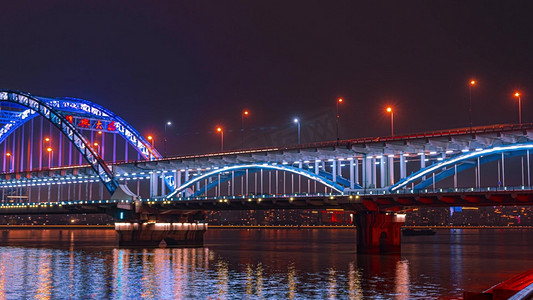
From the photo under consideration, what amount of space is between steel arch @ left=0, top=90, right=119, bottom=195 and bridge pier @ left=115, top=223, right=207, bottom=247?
29.0ft

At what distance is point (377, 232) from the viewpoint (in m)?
76.4

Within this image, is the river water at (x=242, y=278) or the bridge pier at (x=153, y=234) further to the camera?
the bridge pier at (x=153, y=234)

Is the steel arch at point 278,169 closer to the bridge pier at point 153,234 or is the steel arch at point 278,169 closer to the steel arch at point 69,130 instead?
the bridge pier at point 153,234

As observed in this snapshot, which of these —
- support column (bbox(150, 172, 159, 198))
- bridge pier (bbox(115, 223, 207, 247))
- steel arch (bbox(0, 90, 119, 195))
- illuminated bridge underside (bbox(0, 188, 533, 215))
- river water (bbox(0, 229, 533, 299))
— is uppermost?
steel arch (bbox(0, 90, 119, 195))

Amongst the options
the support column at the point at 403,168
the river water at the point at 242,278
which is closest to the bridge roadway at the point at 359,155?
the support column at the point at 403,168

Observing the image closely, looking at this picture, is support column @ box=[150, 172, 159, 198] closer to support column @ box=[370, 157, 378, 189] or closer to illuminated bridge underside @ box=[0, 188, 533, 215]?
illuminated bridge underside @ box=[0, 188, 533, 215]

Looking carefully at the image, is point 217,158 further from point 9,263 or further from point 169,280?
point 169,280

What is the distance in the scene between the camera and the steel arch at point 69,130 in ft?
349

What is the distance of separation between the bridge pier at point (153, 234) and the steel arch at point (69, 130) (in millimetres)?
8827

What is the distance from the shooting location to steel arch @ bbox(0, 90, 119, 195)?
10631 cm

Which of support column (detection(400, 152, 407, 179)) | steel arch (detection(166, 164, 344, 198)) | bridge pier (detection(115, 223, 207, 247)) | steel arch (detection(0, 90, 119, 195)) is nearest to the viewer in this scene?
support column (detection(400, 152, 407, 179))

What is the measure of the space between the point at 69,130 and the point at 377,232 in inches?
2291

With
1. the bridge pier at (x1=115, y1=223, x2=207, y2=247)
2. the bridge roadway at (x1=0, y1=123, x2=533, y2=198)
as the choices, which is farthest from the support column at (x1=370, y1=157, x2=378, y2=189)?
the bridge pier at (x1=115, y1=223, x2=207, y2=247)

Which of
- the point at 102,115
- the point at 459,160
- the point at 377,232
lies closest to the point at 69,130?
the point at 102,115
